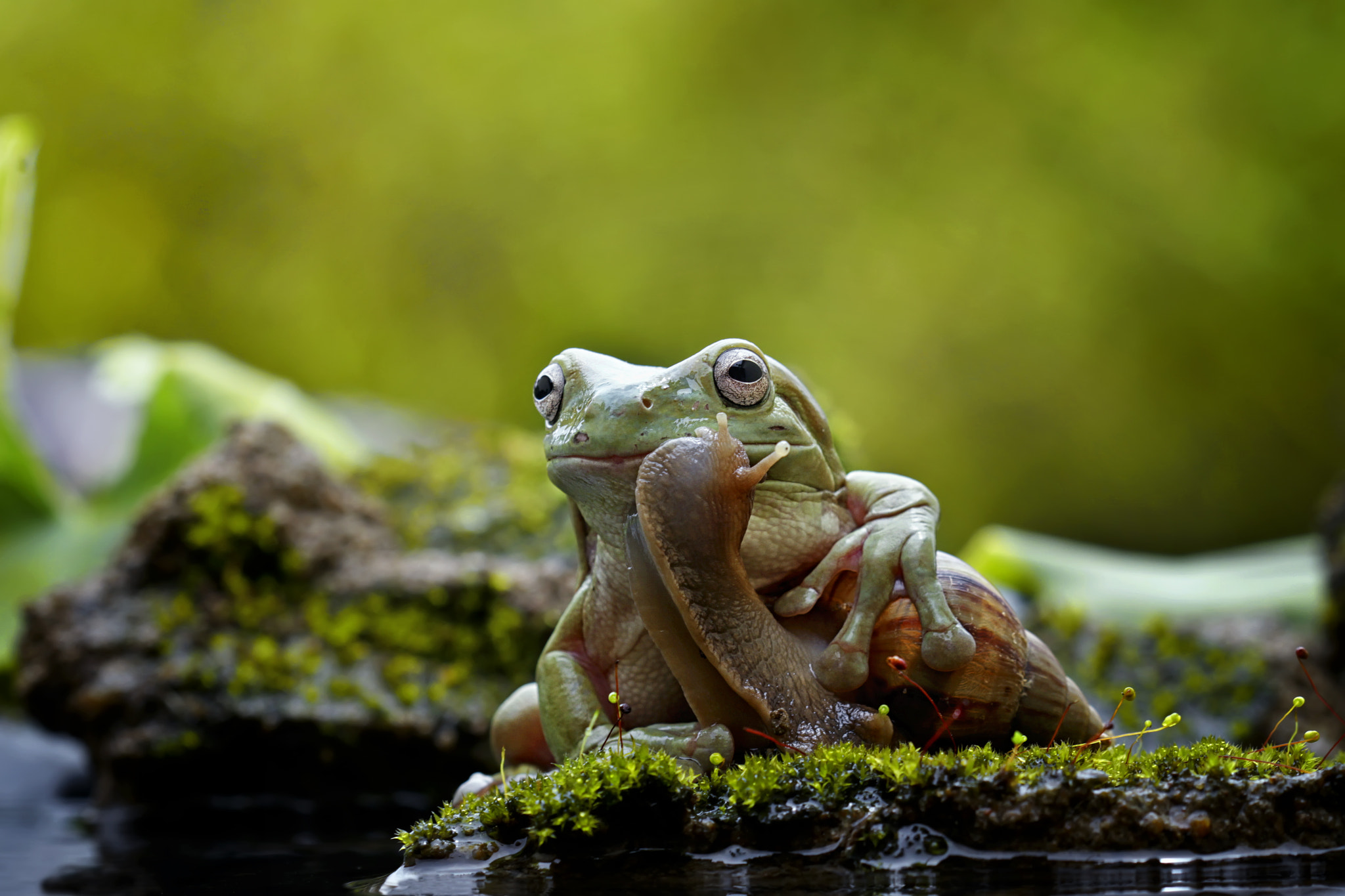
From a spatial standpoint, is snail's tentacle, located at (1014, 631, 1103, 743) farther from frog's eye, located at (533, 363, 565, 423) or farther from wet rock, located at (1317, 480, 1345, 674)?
wet rock, located at (1317, 480, 1345, 674)


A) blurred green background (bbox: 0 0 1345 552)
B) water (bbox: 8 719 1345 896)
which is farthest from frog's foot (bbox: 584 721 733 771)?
blurred green background (bbox: 0 0 1345 552)

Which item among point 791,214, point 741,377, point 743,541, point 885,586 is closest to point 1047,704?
point 885,586

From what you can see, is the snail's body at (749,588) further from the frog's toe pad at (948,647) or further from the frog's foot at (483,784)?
the frog's foot at (483,784)

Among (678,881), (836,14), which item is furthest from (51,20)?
(678,881)

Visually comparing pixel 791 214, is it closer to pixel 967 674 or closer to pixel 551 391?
pixel 551 391

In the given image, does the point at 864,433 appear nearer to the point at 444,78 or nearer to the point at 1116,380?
the point at 1116,380

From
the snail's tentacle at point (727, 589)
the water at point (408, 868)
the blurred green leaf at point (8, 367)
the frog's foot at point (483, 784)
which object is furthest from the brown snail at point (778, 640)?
the blurred green leaf at point (8, 367)
